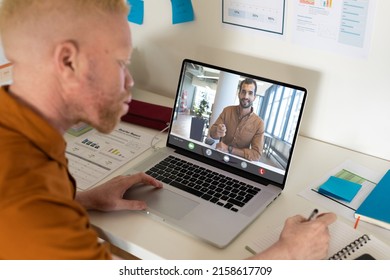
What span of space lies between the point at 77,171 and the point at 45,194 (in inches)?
21.3

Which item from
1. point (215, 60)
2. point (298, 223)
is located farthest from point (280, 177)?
point (215, 60)

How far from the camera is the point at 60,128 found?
95 centimetres

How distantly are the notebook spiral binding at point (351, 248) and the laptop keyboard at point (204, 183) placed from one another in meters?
0.26

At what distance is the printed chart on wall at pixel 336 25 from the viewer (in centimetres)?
122

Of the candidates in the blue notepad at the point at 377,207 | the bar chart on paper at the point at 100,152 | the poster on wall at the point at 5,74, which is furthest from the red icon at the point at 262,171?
the poster on wall at the point at 5,74

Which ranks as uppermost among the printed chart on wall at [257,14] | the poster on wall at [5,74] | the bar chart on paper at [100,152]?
the printed chart on wall at [257,14]

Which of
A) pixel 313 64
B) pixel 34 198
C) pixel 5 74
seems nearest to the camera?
pixel 34 198

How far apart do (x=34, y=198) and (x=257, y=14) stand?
36.1 inches

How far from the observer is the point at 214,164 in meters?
1.31

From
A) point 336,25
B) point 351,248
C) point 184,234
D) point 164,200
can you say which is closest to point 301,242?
point 351,248

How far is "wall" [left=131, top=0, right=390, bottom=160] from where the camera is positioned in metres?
1.28

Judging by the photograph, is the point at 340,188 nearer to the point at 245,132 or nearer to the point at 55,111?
the point at 245,132

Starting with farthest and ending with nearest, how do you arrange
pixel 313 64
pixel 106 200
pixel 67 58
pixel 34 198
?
pixel 313 64
pixel 106 200
pixel 67 58
pixel 34 198

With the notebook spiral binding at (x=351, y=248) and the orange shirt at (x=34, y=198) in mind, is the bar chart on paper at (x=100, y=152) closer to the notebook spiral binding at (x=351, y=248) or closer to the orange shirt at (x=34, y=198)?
the orange shirt at (x=34, y=198)
